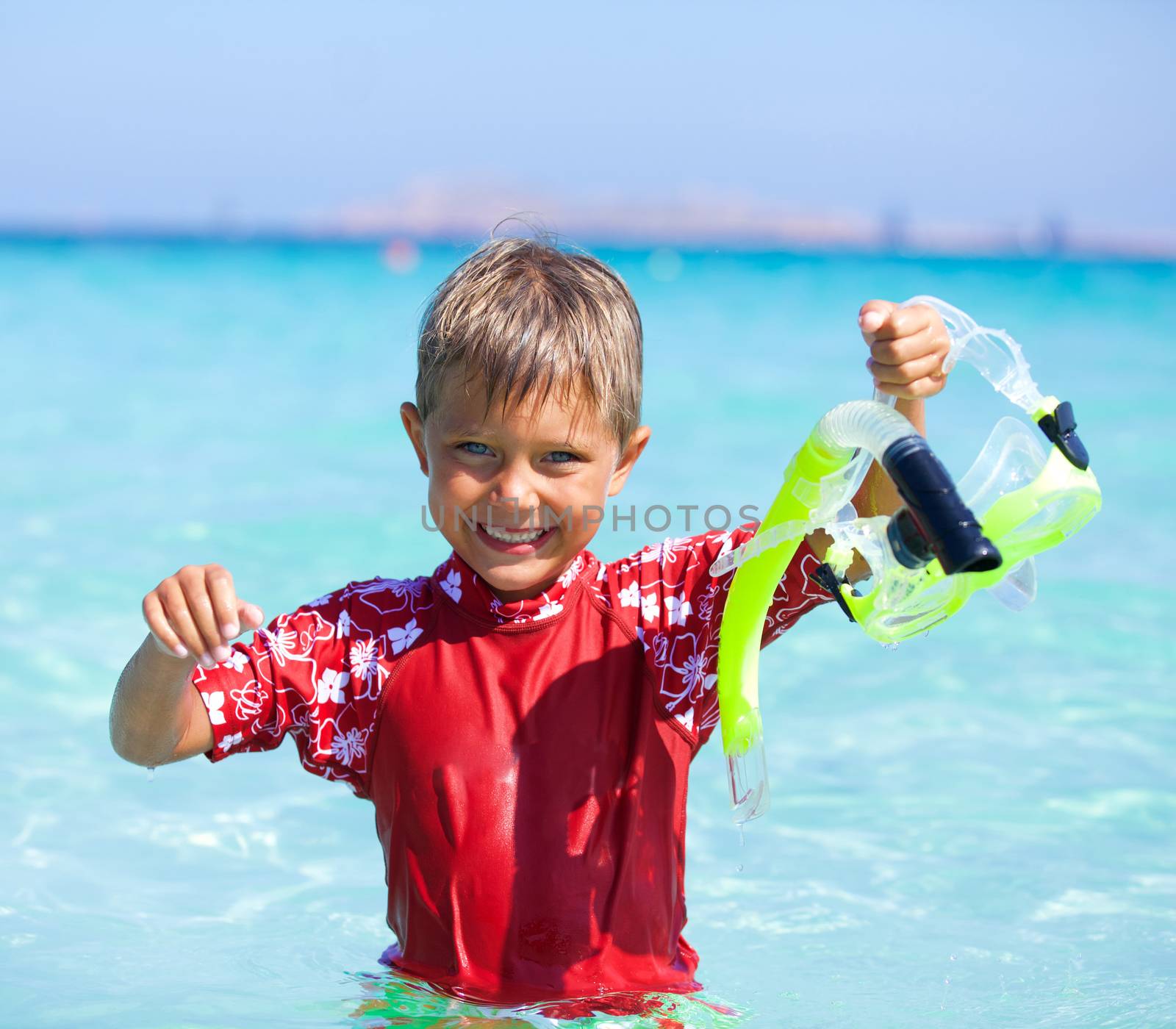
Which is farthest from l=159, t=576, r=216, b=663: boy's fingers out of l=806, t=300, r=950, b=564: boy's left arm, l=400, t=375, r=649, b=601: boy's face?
l=806, t=300, r=950, b=564: boy's left arm

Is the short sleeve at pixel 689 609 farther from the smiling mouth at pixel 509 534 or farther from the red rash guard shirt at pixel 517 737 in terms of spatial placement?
the smiling mouth at pixel 509 534

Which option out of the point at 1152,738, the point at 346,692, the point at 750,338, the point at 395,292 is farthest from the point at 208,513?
the point at 395,292

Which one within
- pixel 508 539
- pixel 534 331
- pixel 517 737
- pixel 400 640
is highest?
pixel 534 331

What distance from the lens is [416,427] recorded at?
2426mm

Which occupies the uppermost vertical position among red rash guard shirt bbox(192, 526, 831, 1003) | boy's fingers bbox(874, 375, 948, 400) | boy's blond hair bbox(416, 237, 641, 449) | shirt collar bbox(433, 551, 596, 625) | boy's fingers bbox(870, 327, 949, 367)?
boy's blond hair bbox(416, 237, 641, 449)

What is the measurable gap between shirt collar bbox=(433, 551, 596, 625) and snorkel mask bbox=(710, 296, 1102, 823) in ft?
1.04

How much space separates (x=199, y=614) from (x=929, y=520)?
1008mm

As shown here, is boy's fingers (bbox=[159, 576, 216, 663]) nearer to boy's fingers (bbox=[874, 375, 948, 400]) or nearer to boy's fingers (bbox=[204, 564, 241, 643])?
boy's fingers (bbox=[204, 564, 241, 643])

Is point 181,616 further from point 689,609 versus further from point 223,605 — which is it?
point 689,609

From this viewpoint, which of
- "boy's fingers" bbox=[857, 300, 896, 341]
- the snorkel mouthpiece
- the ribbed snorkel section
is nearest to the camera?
the snorkel mouthpiece

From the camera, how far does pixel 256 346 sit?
16672 millimetres

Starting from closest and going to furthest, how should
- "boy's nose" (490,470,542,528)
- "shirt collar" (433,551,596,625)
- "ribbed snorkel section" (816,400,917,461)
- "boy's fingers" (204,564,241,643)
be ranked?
"ribbed snorkel section" (816,400,917,461) → "boy's fingers" (204,564,241,643) → "boy's nose" (490,470,542,528) → "shirt collar" (433,551,596,625)

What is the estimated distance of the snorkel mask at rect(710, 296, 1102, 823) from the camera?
1.69m

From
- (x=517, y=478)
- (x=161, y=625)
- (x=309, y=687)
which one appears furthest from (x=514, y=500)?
(x=161, y=625)
